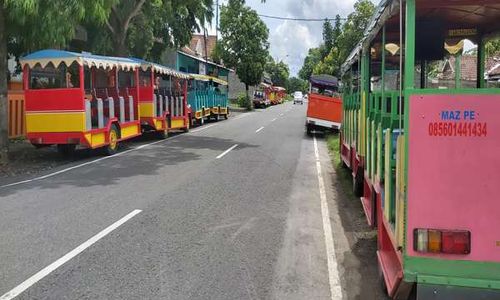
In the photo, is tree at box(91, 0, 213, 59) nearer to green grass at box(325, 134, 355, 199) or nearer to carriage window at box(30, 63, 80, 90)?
carriage window at box(30, 63, 80, 90)

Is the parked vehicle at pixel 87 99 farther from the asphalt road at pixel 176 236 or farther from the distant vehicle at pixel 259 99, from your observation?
the distant vehicle at pixel 259 99

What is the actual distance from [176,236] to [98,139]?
8943mm

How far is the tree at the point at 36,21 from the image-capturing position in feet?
41.8

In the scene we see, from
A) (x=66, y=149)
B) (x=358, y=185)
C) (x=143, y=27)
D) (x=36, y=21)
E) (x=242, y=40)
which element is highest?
(x=242, y=40)

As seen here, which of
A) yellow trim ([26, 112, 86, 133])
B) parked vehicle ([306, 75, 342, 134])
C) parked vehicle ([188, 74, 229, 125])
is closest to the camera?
yellow trim ([26, 112, 86, 133])

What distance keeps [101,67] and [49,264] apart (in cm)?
1078

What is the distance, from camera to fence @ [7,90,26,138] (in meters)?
19.1

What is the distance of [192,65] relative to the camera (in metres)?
49.1

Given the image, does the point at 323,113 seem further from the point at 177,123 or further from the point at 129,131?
the point at 129,131

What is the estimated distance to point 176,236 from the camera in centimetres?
709

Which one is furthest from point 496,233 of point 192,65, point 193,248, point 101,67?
point 192,65

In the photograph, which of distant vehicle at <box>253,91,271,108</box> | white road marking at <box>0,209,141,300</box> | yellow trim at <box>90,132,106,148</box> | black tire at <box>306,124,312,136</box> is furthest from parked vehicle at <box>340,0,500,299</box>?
distant vehicle at <box>253,91,271,108</box>

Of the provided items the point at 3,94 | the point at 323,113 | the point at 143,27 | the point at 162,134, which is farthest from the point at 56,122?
the point at 323,113

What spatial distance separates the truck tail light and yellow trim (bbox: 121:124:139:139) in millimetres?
14281
